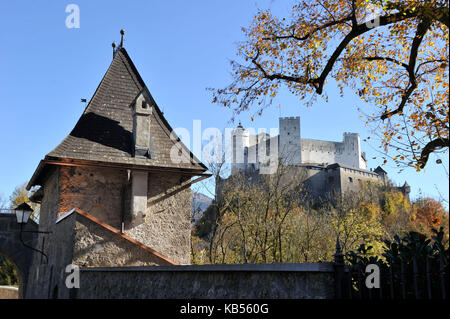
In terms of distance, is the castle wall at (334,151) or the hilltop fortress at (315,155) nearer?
the hilltop fortress at (315,155)

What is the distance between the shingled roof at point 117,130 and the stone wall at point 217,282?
5.57m

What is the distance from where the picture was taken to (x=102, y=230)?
426 inches

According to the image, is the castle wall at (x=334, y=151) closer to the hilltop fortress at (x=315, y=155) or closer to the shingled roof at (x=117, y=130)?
the hilltop fortress at (x=315, y=155)

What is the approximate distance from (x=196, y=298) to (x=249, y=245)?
59.5 feet

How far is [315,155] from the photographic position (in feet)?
266

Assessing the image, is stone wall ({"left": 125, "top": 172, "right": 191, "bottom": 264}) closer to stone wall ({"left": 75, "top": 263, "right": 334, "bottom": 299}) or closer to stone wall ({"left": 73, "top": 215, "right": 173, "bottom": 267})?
stone wall ({"left": 73, "top": 215, "right": 173, "bottom": 267})

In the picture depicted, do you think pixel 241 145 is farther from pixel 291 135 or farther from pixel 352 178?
pixel 352 178

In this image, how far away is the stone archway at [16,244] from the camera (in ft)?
61.4

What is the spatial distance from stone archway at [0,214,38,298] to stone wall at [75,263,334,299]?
10023 millimetres

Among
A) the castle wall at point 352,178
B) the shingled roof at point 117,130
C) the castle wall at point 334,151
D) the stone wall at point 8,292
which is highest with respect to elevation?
the castle wall at point 334,151

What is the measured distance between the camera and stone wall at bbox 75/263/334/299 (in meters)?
4.87

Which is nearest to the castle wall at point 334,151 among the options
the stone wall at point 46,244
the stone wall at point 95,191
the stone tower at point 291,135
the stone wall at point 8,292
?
the stone tower at point 291,135

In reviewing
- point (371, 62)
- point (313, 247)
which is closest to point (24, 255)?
point (313, 247)

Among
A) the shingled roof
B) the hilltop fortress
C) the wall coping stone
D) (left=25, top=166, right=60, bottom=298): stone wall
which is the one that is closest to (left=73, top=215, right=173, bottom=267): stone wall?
the wall coping stone
